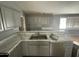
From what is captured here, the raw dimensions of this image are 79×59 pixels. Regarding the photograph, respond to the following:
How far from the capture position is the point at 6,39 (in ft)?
3.39

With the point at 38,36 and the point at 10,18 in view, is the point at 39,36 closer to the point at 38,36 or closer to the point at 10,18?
the point at 38,36

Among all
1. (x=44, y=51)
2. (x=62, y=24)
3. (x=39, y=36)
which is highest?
(x=62, y=24)

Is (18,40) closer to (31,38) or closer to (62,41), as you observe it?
(31,38)

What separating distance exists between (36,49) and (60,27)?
1.52ft

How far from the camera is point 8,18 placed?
39.6 inches

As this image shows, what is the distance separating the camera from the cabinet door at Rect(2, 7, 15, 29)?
3.14ft

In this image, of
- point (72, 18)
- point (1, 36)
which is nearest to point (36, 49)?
point (1, 36)

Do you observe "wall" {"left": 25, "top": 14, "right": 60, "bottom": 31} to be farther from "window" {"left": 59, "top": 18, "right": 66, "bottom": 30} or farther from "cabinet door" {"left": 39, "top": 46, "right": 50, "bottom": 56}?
"cabinet door" {"left": 39, "top": 46, "right": 50, "bottom": 56}

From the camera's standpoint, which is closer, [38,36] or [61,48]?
[61,48]

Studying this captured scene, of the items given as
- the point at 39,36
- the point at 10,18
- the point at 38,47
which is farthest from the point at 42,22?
the point at 10,18

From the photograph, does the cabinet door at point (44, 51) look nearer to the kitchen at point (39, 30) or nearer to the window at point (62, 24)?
the kitchen at point (39, 30)

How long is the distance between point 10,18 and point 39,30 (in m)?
0.46

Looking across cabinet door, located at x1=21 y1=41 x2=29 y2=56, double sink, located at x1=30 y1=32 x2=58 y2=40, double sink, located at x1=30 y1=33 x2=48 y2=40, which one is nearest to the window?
double sink, located at x1=30 y1=32 x2=58 y2=40

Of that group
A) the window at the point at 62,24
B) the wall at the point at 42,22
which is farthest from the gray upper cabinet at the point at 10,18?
the window at the point at 62,24
